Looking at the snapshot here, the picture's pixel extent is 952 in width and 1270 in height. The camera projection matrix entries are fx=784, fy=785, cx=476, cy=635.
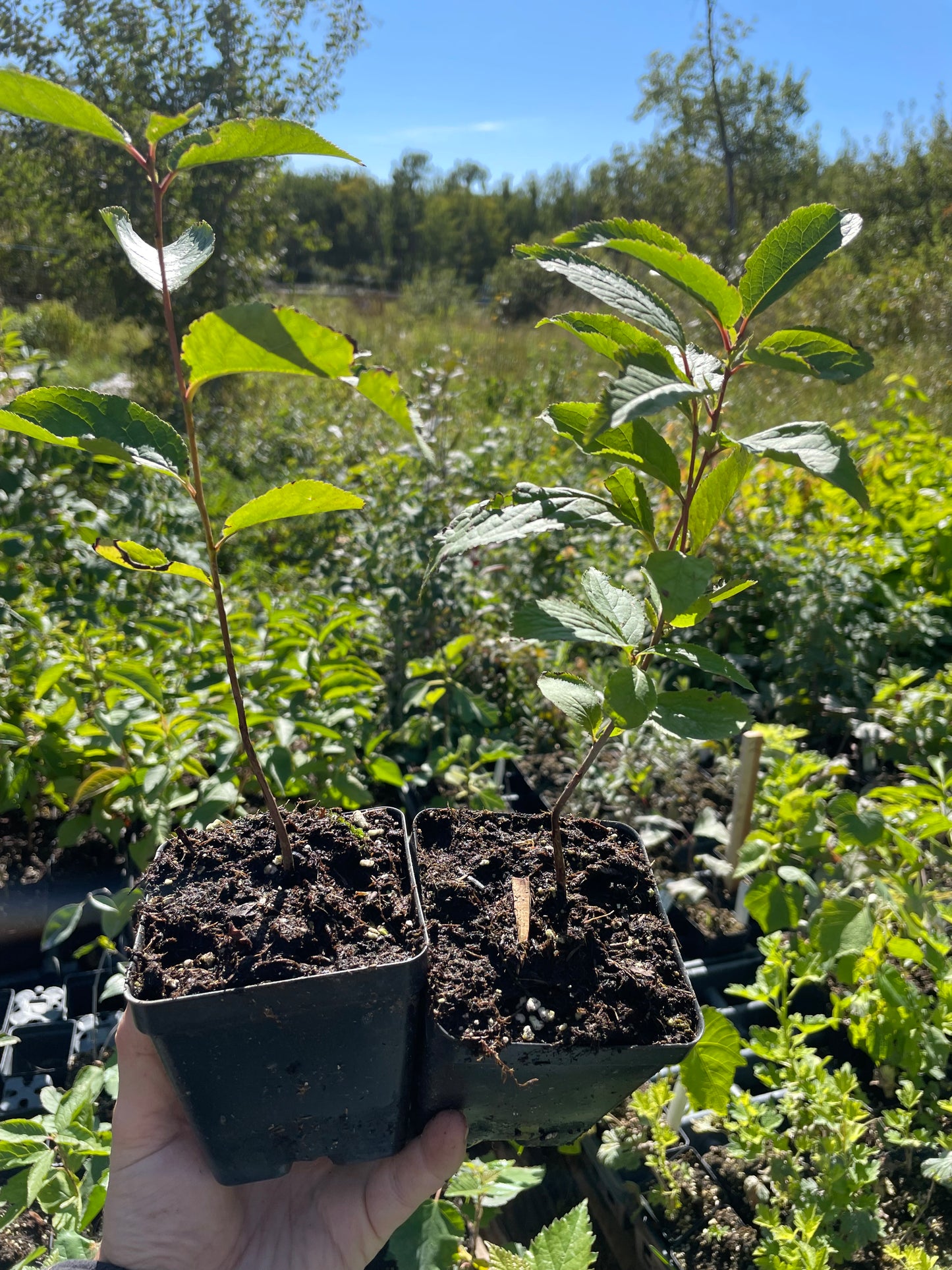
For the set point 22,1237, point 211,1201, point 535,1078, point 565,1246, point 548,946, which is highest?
point 548,946

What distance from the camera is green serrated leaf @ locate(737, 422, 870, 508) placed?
620 mm

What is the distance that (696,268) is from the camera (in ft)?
2.43

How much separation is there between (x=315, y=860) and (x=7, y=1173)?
1497 millimetres

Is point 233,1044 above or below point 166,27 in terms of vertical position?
below

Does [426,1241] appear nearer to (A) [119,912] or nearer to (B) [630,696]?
(A) [119,912]

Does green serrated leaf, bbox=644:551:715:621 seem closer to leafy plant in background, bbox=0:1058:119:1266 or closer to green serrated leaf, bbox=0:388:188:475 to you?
green serrated leaf, bbox=0:388:188:475

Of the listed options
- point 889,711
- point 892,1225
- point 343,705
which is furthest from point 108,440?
point 889,711

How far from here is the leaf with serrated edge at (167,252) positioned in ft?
2.20

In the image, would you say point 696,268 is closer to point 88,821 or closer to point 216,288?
point 88,821

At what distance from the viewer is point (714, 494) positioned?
0.80m

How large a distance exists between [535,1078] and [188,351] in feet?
2.56

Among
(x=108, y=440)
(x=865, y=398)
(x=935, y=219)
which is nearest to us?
(x=108, y=440)

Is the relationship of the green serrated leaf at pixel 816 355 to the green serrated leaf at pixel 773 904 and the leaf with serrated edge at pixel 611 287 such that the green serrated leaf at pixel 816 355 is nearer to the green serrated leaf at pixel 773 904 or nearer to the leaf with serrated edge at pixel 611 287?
the leaf with serrated edge at pixel 611 287

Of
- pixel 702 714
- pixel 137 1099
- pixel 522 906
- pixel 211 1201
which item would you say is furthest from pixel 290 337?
pixel 211 1201
